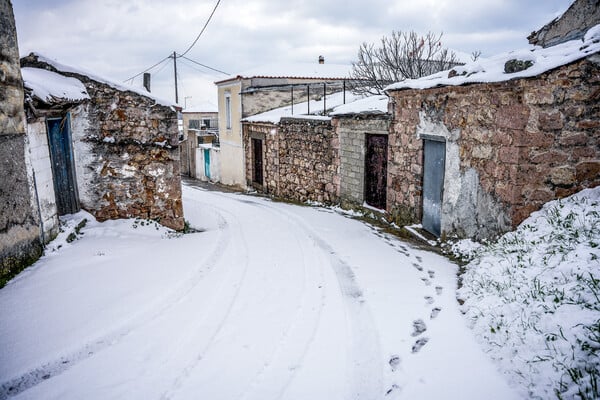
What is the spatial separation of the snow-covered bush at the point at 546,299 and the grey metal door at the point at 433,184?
1869mm

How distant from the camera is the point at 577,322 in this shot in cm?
296

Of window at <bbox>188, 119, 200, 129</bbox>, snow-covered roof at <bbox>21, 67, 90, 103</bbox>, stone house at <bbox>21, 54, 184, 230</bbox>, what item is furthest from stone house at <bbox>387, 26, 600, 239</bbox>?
window at <bbox>188, 119, 200, 129</bbox>

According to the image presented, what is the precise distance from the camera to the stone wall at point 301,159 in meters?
11.3

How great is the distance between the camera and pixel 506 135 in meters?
5.55

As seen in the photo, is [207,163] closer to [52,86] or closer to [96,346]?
[52,86]

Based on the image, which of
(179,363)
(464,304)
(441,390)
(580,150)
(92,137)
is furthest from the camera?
(92,137)

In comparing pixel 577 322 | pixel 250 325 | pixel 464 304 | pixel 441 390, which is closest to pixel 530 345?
pixel 577 322

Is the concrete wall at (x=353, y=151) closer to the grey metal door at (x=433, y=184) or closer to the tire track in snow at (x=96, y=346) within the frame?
the grey metal door at (x=433, y=184)

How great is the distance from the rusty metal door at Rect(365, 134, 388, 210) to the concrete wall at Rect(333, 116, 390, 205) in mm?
120

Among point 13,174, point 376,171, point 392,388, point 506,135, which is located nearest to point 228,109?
point 376,171

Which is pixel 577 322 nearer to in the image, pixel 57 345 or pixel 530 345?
pixel 530 345

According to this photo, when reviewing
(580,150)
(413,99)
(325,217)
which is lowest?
(325,217)

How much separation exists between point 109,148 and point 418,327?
5889 mm

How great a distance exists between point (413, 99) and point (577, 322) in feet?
18.0
